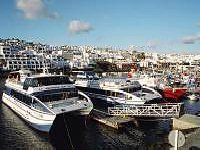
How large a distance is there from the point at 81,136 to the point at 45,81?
330 inches

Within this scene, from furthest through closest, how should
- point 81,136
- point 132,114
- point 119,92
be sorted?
point 119,92
point 132,114
point 81,136

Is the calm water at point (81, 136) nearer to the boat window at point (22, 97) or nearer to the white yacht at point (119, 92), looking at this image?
the boat window at point (22, 97)

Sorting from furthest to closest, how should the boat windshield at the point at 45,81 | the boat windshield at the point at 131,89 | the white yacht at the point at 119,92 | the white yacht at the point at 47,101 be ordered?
the boat windshield at the point at 131,89
the white yacht at the point at 119,92
the boat windshield at the point at 45,81
the white yacht at the point at 47,101

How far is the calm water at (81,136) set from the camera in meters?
28.1

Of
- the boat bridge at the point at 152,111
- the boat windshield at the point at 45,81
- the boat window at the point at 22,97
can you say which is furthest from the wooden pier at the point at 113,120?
the boat window at the point at 22,97

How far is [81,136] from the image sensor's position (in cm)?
3059

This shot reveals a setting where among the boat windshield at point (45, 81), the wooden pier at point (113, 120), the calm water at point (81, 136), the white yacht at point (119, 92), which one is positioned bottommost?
the calm water at point (81, 136)

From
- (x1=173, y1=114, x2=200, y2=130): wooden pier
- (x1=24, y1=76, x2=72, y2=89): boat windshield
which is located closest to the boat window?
(x1=24, y1=76, x2=72, y2=89): boat windshield

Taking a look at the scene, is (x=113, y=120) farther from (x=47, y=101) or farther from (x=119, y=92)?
(x=119, y=92)

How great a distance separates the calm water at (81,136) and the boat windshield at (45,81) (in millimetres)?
4867

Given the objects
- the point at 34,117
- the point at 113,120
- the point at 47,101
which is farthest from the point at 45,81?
the point at 113,120

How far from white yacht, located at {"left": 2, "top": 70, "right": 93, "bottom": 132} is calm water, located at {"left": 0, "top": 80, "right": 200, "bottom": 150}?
1244mm

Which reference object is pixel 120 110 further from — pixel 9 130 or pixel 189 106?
pixel 189 106

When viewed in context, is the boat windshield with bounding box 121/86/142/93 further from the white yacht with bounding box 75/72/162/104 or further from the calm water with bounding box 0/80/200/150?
the calm water with bounding box 0/80/200/150
